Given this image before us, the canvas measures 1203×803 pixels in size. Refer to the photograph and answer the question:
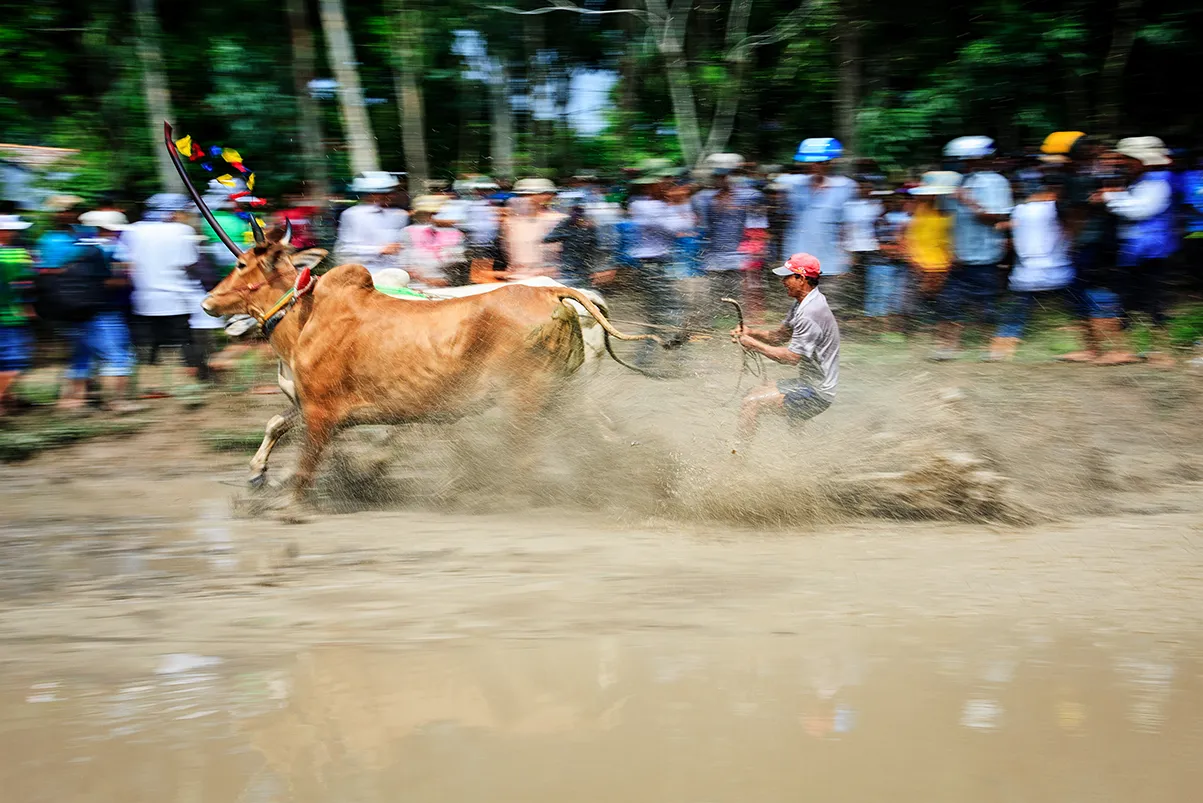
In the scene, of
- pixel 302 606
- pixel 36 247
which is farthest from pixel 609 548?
pixel 36 247

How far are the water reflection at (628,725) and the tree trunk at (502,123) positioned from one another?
11.8 meters

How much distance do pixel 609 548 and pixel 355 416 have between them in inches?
74.4

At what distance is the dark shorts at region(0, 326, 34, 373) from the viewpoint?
9820 mm

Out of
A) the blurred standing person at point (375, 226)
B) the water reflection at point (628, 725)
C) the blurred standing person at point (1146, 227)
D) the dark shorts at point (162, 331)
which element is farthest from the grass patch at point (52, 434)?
the blurred standing person at point (1146, 227)

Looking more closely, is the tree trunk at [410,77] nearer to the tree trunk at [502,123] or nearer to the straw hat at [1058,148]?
the tree trunk at [502,123]

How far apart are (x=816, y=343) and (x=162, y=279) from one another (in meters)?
5.73

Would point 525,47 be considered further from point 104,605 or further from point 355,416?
point 104,605

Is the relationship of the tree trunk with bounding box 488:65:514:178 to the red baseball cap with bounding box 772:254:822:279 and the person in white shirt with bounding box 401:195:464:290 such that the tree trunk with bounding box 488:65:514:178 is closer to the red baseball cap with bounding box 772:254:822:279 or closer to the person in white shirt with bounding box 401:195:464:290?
the person in white shirt with bounding box 401:195:464:290

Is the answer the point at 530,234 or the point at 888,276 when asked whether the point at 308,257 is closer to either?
the point at 530,234

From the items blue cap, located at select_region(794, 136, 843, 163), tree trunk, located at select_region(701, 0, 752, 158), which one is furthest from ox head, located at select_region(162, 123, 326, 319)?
tree trunk, located at select_region(701, 0, 752, 158)

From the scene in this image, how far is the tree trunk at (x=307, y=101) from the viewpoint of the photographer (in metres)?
14.6

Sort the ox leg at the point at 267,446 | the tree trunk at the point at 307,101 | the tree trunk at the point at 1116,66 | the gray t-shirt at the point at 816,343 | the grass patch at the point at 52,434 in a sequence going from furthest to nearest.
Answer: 1. the tree trunk at the point at 307,101
2. the tree trunk at the point at 1116,66
3. the grass patch at the point at 52,434
4. the ox leg at the point at 267,446
5. the gray t-shirt at the point at 816,343

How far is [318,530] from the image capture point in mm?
6988

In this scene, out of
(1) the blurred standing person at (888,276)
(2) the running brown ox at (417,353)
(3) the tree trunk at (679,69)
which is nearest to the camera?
(2) the running brown ox at (417,353)
